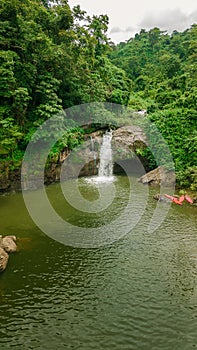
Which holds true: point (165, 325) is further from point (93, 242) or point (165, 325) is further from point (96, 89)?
point (96, 89)

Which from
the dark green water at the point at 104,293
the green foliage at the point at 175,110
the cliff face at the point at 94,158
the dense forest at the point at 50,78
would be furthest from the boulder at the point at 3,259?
the green foliage at the point at 175,110

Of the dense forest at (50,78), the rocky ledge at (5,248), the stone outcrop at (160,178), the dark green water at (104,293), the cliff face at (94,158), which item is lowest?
the dark green water at (104,293)

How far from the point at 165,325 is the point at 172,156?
46.0 ft

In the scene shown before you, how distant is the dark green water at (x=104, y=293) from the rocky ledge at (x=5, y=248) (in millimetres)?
256

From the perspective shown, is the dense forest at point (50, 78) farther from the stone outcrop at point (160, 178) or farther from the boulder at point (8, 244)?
the boulder at point (8, 244)

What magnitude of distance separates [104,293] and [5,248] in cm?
428

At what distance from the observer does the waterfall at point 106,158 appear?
22422mm

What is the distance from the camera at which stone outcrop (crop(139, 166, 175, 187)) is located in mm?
18516

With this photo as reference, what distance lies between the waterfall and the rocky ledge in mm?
12191

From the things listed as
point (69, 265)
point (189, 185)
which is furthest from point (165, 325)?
point (189, 185)

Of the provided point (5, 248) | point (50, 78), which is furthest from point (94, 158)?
point (5, 248)

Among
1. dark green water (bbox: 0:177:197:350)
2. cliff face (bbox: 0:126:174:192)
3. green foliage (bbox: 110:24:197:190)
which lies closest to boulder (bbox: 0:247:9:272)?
dark green water (bbox: 0:177:197:350)

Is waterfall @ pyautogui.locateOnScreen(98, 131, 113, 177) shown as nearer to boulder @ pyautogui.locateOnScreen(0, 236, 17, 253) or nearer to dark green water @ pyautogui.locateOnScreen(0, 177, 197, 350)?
dark green water @ pyautogui.locateOnScreen(0, 177, 197, 350)

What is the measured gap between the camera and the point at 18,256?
10.1 m
